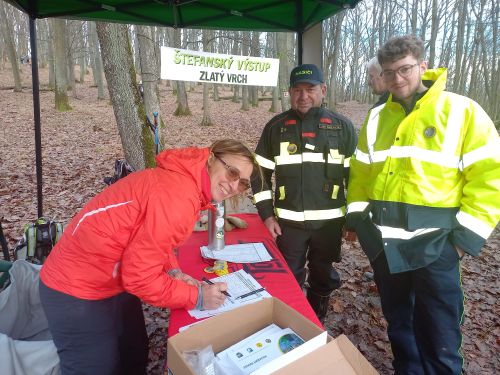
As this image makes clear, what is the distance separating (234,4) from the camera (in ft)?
11.6

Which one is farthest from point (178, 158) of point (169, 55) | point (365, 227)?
point (169, 55)

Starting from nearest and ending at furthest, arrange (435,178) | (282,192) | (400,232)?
(435,178)
(400,232)
(282,192)

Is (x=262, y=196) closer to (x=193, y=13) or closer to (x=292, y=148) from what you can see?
(x=292, y=148)

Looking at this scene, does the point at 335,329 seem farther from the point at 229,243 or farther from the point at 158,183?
the point at 158,183

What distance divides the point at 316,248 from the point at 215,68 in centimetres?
185

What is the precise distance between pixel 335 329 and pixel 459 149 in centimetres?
193

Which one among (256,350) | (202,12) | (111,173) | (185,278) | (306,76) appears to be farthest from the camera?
(111,173)

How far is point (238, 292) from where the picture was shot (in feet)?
6.01

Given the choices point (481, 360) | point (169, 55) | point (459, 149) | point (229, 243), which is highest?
point (169, 55)

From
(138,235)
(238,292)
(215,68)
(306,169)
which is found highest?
(215,68)

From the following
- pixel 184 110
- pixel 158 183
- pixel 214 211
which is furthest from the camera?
pixel 184 110

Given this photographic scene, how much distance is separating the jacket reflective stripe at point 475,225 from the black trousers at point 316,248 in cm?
104

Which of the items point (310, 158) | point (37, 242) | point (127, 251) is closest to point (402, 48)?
point (310, 158)

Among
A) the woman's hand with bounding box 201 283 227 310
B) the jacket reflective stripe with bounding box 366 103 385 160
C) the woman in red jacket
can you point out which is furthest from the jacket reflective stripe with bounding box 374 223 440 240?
the woman's hand with bounding box 201 283 227 310
